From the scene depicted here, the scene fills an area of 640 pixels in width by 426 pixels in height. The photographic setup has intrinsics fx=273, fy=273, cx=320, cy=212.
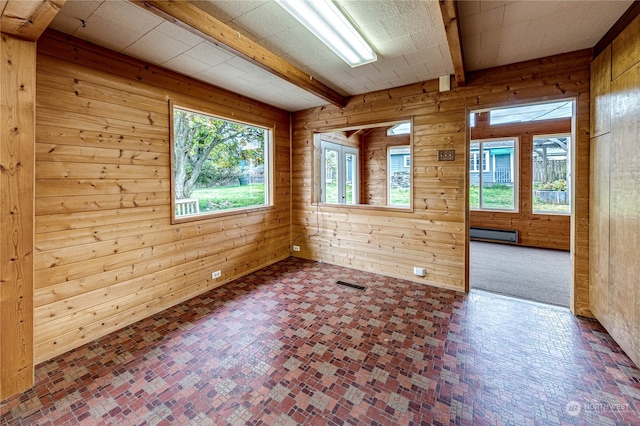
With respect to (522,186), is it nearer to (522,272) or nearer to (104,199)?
(522,272)

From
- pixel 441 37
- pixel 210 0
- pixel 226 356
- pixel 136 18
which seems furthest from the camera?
pixel 441 37

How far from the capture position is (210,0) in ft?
6.20

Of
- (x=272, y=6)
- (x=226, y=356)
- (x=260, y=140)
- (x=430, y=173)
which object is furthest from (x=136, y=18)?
(x=430, y=173)

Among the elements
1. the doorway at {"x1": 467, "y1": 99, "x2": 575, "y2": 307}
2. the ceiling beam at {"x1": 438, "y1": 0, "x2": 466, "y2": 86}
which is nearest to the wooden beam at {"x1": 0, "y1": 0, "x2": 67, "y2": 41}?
the ceiling beam at {"x1": 438, "y1": 0, "x2": 466, "y2": 86}

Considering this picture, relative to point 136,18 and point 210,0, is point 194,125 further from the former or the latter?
point 210,0

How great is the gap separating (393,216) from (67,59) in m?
3.77

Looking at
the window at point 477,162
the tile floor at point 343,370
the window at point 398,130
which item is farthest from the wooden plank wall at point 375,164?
the tile floor at point 343,370

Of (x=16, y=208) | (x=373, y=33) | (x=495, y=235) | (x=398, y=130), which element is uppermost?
(x=398, y=130)

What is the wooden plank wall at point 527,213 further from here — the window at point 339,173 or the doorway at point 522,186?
the window at point 339,173

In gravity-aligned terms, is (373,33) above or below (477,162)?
above

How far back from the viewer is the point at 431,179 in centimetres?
357

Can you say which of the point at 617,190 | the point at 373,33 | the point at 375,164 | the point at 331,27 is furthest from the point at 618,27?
the point at 375,164

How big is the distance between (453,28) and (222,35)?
1.77 metres

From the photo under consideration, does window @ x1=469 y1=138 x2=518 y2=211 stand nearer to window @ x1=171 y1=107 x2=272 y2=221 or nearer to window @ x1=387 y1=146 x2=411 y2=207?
window @ x1=387 y1=146 x2=411 y2=207
